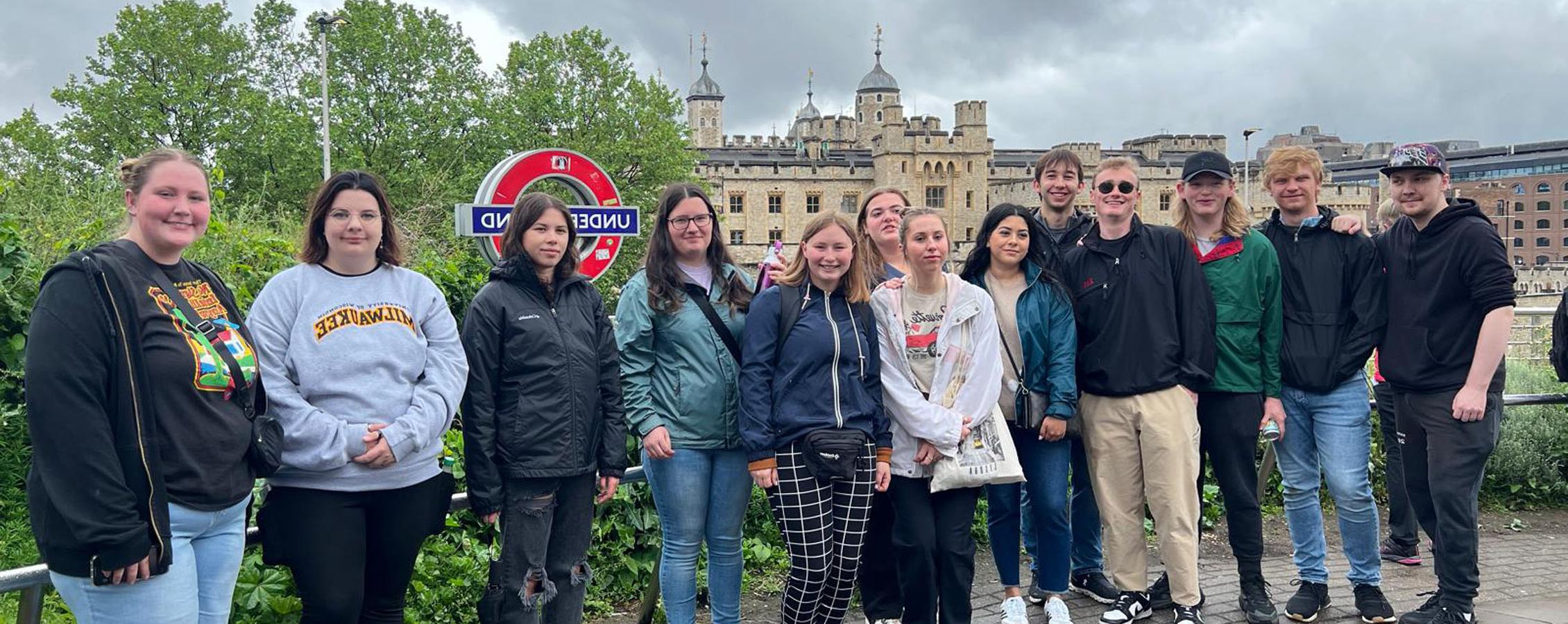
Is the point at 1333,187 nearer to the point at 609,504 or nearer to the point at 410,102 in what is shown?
the point at 410,102

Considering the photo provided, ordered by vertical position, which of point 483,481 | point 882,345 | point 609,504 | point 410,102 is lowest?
point 609,504

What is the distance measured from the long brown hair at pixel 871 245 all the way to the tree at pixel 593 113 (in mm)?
32888

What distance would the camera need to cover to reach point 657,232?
4168 millimetres

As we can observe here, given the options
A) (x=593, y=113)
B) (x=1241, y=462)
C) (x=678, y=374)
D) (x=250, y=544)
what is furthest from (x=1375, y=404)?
(x=593, y=113)

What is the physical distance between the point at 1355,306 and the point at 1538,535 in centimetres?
293

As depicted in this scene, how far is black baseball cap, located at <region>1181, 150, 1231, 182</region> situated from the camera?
15.6 ft

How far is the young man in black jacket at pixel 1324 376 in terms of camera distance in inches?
189

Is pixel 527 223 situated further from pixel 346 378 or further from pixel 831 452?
pixel 831 452

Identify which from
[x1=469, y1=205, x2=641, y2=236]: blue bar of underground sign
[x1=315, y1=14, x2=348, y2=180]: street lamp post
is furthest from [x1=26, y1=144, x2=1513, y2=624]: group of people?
[x1=315, y1=14, x2=348, y2=180]: street lamp post

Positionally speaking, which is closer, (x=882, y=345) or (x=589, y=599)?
(x=882, y=345)

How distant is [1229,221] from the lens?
4840 mm

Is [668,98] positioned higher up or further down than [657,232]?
higher up

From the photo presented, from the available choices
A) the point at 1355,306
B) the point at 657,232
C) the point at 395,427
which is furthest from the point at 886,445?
the point at 1355,306

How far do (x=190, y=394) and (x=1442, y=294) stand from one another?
15.4 ft
